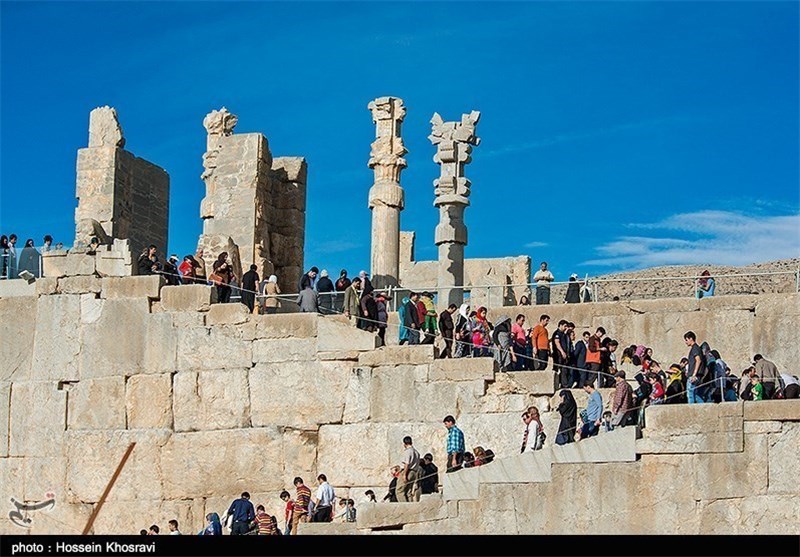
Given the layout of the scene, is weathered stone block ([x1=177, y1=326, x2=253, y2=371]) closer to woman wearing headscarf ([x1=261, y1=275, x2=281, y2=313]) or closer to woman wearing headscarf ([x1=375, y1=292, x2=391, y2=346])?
woman wearing headscarf ([x1=261, y1=275, x2=281, y2=313])

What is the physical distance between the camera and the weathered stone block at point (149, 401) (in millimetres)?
27062

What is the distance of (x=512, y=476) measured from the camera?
75.4 feet

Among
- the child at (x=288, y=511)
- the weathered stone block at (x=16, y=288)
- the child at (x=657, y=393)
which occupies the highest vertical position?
the weathered stone block at (x=16, y=288)

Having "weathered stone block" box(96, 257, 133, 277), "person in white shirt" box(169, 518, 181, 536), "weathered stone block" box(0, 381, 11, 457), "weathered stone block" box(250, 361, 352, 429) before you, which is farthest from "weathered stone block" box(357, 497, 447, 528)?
"weathered stone block" box(0, 381, 11, 457)

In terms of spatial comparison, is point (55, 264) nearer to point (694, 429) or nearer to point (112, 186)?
point (112, 186)

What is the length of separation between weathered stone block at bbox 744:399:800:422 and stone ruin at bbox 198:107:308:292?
10189 millimetres

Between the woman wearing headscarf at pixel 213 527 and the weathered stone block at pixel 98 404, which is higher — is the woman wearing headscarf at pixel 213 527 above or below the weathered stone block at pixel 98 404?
below

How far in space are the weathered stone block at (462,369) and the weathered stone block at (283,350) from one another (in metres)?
1.92

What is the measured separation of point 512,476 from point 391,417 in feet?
10.8

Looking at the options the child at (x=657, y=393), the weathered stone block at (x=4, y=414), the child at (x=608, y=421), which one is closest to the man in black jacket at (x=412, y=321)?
the child at (x=608, y=421)

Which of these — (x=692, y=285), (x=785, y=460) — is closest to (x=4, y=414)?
(x=785, y=460)

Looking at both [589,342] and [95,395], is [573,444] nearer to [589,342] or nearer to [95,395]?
[589,342]

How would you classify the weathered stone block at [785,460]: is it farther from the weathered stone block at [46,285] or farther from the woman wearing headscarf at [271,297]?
the weathered stone block at [46,285]

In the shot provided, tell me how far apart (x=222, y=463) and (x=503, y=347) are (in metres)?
4.42
